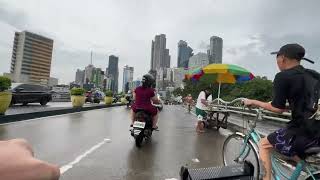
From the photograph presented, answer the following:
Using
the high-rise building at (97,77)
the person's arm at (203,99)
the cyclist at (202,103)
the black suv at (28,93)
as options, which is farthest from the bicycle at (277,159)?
the high-rise building at (97,77)

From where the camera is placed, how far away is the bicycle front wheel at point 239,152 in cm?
460

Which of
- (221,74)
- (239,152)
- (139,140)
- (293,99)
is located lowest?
(139,140)

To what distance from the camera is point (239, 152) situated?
5160 mm

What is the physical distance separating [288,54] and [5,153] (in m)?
3.00

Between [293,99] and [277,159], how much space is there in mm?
787

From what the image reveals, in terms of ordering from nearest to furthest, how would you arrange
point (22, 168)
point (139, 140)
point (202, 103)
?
point (22, 168) < point (139, 140) < point (202, 103)

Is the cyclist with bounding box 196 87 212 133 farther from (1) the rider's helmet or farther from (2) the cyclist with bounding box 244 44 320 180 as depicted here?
(2) the cyclist with bounding box 244 44 320 180

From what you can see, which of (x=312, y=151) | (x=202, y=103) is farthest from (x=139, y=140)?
(x=312, y=151)

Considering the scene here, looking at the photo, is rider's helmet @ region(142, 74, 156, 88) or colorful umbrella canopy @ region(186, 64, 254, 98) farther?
colorful umbrella canopy @ region(186, 64, 254, 98)

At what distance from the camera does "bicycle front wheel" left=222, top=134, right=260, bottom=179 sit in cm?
460

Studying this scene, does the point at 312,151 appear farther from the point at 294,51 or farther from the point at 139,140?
the point at 139,140

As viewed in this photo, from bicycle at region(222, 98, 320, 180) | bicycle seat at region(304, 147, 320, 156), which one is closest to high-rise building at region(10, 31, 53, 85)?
bicycle at region(222, 98, 320, 180)

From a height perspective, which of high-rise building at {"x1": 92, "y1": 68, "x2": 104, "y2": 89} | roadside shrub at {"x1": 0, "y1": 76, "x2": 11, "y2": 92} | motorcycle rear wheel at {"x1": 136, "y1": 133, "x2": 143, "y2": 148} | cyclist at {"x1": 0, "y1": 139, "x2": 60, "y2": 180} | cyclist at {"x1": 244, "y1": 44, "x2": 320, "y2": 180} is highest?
high-rise building at {"x1": 92, "y1": 68, "x2": 104, "y2": 89}

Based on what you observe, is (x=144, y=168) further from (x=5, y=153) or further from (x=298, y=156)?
(x=5, y=153)
